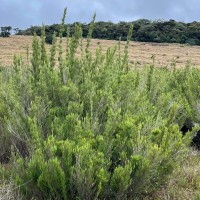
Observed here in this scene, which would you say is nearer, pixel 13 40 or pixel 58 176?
pixel 58 176

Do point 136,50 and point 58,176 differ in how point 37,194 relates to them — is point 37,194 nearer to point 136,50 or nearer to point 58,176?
point 58,176

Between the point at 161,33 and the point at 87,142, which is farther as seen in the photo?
the point at 161,33

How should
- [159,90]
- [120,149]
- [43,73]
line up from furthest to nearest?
[159,90] → [43,73] → [120,149]

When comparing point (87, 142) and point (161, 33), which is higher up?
point (87, 142)

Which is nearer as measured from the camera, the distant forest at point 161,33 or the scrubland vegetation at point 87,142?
the scrubland vegetation at point 87,142

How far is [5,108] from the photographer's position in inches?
196

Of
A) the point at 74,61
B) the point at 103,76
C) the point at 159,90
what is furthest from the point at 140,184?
the point at 159,90

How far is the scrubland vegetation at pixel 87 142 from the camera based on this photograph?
10.5ft

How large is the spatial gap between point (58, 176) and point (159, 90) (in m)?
3.51

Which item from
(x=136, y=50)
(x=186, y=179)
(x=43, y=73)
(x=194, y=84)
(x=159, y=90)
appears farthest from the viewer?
(x=136, y=50)

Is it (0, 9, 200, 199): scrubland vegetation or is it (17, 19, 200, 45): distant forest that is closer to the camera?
(0, 9, 200, 199): scrubland vegetation

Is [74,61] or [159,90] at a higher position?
[74,61]

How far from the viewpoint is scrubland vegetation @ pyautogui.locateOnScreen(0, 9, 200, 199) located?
3.21 metres

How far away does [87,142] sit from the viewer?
3.25 meters
